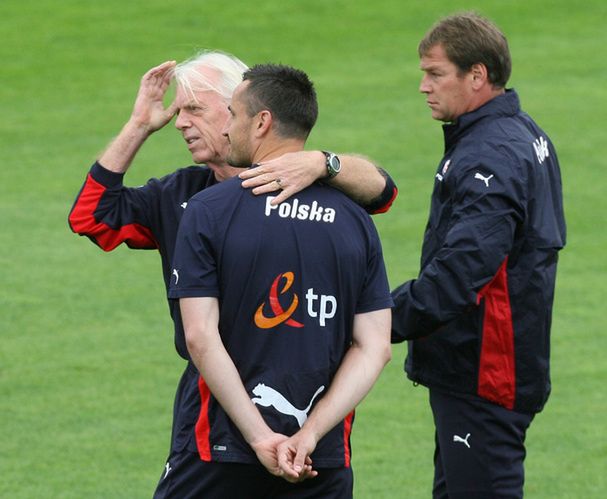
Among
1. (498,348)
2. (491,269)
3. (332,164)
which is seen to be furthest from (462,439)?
(332,164)

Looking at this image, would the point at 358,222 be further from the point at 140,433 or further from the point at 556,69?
the point at 556,69

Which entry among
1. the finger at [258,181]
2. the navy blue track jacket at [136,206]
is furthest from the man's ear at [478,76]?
the finger at [258,181]

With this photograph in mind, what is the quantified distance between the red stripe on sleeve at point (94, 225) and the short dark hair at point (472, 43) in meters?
1.26

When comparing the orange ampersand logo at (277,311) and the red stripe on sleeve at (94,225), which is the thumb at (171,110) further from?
the orange ampersand logo at (277,311)

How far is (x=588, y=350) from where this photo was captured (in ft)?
27.7

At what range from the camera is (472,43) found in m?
5.16

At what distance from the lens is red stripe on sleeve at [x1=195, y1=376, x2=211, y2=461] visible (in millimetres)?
4258

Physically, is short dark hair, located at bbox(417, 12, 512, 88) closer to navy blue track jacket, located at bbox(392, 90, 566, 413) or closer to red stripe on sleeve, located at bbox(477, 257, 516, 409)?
navy blue track jacket, located at bbox(392, 90, 566, 413)

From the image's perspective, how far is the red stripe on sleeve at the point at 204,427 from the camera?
426 cm

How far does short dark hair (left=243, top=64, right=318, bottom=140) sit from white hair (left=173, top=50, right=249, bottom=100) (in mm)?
679

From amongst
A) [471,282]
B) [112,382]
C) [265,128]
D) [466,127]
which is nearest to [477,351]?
[471,282]

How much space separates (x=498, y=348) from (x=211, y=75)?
139 cm

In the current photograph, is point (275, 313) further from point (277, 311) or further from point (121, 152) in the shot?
point (121, 152)

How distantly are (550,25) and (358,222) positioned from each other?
43.3 feet
